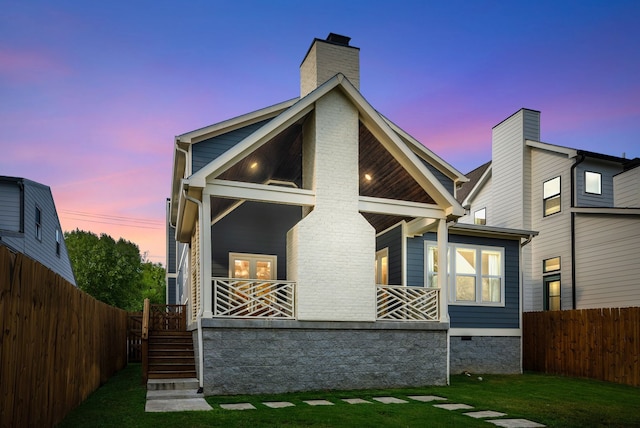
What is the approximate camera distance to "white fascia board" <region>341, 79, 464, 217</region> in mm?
12398

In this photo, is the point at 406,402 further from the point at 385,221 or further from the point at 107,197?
the point at 107,197

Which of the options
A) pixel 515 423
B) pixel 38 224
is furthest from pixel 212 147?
pixel 38 224

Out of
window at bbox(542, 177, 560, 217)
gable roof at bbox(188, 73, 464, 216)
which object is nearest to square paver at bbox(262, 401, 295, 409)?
gable roof at bbox(188, 73, 464, 216)

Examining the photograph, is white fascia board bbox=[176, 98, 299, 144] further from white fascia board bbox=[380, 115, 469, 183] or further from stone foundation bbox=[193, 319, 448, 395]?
stone foundation bbox=[193, 319, 448, 395]

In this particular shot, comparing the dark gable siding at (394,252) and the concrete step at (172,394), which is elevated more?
the dark gable siding at (394,252)

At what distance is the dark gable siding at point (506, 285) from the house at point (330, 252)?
4cm

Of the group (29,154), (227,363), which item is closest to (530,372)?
(227,363)

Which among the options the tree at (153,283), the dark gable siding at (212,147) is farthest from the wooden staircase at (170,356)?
the tree at (153,283)

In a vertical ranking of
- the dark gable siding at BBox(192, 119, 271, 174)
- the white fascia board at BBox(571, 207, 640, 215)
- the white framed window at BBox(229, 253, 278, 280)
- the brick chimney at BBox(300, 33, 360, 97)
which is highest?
the brick chimney at BBox(300, 33, 360, 97)

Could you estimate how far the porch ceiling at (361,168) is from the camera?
13.1 meters

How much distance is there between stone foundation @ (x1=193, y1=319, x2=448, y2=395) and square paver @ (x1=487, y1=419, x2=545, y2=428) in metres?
3.75

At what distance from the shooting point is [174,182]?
46.6 feet

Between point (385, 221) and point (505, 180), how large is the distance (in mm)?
9494

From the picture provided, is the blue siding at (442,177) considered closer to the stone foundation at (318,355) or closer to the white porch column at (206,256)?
the stone foundation at (318,355)
